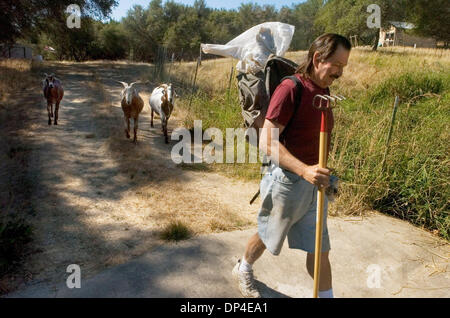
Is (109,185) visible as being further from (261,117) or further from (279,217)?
(279,217)

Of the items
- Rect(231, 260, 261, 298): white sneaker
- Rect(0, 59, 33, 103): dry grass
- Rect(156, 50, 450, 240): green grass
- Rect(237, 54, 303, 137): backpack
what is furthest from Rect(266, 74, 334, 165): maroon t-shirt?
Rect(0, 59, 33, 103): dry grass

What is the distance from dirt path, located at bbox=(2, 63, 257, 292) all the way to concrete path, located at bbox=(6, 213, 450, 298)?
10.7 inches

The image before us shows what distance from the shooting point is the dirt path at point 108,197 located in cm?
334

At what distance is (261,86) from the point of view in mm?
2855

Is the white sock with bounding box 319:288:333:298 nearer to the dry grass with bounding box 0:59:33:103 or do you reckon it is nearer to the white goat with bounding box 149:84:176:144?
the white goat with bounding box 149:84:176:144

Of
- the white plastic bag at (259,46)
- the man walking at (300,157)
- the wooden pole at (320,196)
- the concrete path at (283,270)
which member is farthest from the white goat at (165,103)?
the wooden pole at (320,196)

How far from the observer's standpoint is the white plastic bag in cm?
313

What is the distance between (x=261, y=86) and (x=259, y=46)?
0.61 meters

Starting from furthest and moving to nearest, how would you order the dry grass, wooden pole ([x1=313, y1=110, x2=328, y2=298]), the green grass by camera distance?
1. the dry grass
2. the green grass
3. wooden pole ([x1=313, y1=110, x2=328, y2=298])

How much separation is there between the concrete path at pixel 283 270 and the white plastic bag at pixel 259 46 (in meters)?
1.86

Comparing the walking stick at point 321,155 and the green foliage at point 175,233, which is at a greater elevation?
the walking stick at point 321,155

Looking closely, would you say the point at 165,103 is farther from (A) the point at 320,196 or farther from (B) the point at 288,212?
(A) the point at 320,196

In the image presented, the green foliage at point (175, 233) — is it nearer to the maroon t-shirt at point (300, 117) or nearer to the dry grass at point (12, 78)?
the maroon t-shirt at point (300, 117)
